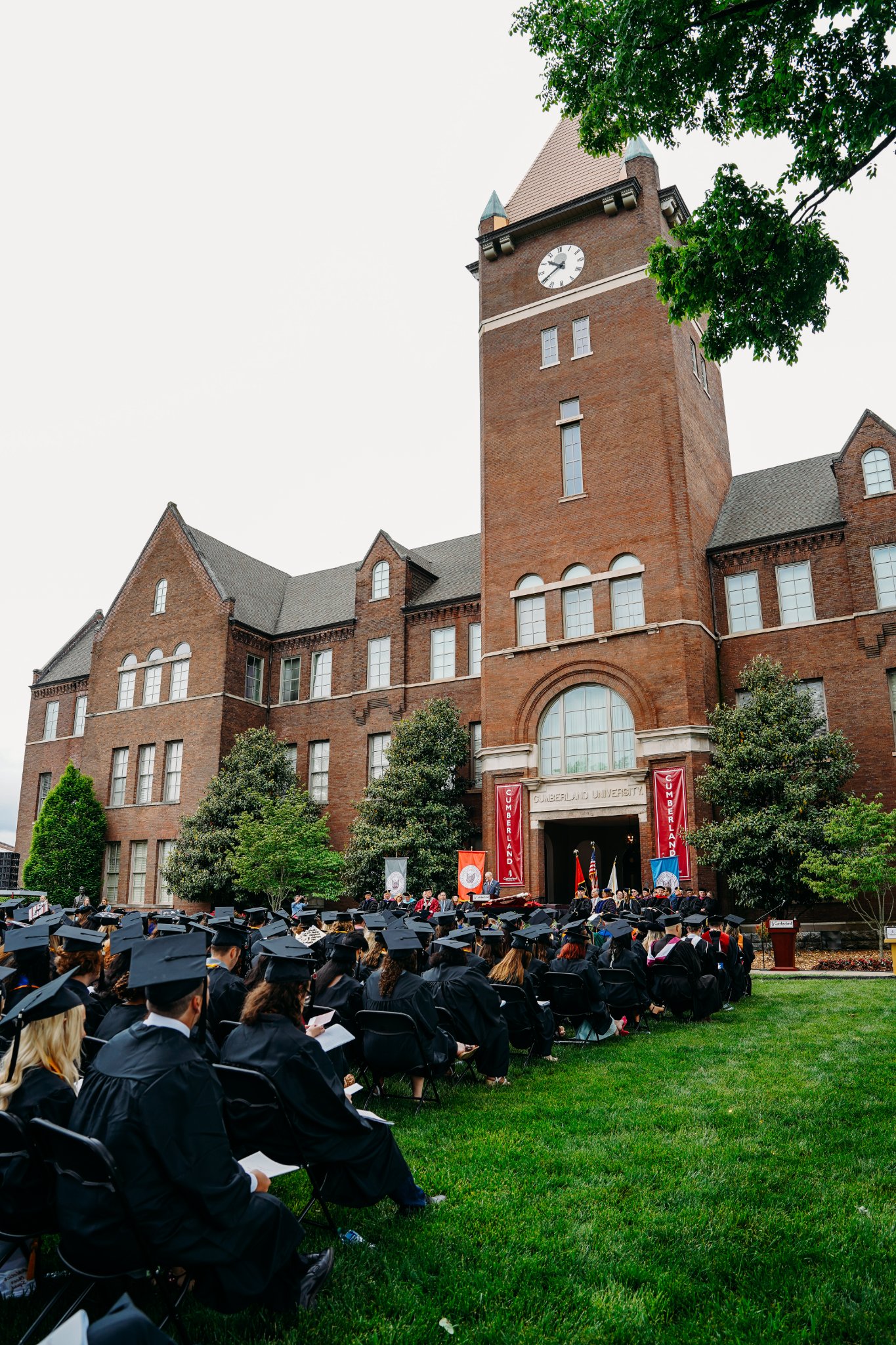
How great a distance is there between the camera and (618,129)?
9.21 meters

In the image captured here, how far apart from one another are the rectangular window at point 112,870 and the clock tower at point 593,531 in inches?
640

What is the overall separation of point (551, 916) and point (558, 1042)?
14.6ft

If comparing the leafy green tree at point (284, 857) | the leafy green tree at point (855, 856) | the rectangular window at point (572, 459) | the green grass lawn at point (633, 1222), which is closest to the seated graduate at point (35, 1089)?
the green grass lawn at point (633, 1222)

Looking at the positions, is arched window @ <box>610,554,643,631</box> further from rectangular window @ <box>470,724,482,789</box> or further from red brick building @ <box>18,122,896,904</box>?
rectangular window @ <box>470,724,482,789</box>

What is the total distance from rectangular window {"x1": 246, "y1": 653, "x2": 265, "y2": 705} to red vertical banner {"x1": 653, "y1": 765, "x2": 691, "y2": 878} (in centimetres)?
1681

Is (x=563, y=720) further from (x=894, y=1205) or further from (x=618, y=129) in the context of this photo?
(x=894, y=1205)

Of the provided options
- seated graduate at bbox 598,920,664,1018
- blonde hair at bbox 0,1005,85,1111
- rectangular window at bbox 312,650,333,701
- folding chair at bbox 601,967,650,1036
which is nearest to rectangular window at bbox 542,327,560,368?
rectangular window at bbox 312,650,333,701

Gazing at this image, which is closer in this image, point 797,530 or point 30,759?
point 797,530

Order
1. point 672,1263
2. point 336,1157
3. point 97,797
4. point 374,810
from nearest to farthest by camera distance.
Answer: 1. point 672,1263
2. point 336,1157
3. point 374,810
4. point 97,797

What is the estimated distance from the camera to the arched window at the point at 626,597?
25.1m

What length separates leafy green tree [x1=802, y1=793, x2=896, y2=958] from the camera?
768 inches

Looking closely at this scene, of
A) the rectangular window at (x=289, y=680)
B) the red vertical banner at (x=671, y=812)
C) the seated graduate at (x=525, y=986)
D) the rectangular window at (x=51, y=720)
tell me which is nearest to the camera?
the seated graduate at (x=525, y=986)

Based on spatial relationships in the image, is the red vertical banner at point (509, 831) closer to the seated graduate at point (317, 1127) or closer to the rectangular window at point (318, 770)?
the rectangular window at point (318, 770)

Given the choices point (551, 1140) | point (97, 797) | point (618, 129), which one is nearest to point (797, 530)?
point (618, 129)
